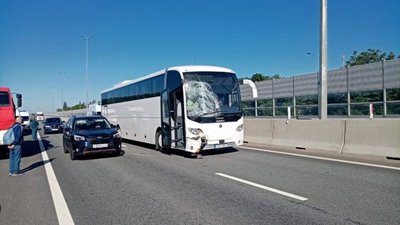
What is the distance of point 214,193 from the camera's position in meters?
7.27

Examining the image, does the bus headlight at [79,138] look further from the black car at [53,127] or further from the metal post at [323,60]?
the black car at [53,127]

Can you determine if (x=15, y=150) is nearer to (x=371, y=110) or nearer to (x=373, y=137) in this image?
(x=373, y=137)

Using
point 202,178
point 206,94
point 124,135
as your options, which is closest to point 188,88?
point 206,94

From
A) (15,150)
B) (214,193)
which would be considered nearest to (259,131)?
(214,193)

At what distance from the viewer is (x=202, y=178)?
8.91m

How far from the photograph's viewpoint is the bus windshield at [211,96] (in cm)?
1280

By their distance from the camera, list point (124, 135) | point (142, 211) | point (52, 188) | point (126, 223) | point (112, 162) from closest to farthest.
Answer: point (126, 223) → point (142, 211) → point (52, 188) → point (112, 162) → point (124, 135)

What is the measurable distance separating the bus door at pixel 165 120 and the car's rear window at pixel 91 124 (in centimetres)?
223

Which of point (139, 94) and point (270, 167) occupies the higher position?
point (139, 94)

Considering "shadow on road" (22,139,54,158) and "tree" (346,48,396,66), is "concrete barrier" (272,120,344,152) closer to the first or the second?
"shadow on road" (22,139,54,158)

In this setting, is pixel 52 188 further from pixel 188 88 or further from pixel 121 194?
pixel 188 88

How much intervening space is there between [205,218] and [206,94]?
7768 mm

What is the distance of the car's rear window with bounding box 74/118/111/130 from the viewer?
14297 millimetres

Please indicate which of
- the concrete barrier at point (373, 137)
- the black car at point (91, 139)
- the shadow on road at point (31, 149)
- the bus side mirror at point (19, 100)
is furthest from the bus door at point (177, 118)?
the bus side mirror at point (19, 100)
